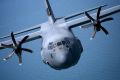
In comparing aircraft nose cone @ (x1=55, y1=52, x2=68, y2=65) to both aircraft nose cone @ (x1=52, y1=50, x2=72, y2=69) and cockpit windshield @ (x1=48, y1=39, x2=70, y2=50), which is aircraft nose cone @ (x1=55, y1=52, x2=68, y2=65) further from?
cockpit windshield @ (x1=48, y1=39, x2=70, y2=50)

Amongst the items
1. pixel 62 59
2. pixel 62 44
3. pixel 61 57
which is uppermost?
pixel 62 44

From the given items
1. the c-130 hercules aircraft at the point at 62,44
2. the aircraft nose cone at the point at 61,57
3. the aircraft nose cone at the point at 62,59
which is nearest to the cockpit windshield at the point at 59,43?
the c-130 hercules aircraft at the point at 62,44

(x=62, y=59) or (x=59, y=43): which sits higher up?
(x=59, y=43)

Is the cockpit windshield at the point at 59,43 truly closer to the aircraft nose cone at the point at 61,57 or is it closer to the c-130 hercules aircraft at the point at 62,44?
the c-130 hercules aircraft at the point at 62,44

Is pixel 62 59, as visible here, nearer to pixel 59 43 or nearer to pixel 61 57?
pixel 61 57

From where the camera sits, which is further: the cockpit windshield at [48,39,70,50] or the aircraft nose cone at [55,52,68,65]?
the cockpit windshield at [48,39,70,50]

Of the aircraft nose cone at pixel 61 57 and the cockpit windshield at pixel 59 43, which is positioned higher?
Answer: the cockpit windshield at pixel 59 43

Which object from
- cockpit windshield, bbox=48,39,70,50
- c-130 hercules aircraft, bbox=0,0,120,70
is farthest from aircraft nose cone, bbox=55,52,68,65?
cockpit windshield, bbox=48,39,70,50

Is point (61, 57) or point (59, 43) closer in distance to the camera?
point (61, 57)

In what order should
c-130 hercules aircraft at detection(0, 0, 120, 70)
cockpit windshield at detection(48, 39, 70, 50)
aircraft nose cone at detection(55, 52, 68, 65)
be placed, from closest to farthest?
aircraft nose cone at detection(55, 52, 68, 65)
c-130 hercules aircraft at detection(0, 0, 120, 70)
cockpit windshield at detection(48, 39, 70, 50)

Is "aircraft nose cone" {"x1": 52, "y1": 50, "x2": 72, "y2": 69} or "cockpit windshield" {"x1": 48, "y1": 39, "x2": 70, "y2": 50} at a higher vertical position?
"cockpit windshield" {"x1": 48, "y1": 39, "x2": 70, "y2": 50}

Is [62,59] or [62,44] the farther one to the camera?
[62,44]

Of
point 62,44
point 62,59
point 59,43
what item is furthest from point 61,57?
point 59,43

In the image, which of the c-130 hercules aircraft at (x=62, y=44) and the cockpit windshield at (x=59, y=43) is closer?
the c-130 hercules aircraft at (x=62, y=44)
